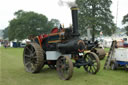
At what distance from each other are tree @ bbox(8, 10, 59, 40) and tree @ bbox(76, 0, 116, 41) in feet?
53.9

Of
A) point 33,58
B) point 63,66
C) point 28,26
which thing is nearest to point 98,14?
point 28,26

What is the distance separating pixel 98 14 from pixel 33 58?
24947 mm

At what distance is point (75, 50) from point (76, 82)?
1238mm

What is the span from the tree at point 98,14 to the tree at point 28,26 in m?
16.4

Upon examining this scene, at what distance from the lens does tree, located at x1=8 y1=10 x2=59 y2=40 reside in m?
41.3

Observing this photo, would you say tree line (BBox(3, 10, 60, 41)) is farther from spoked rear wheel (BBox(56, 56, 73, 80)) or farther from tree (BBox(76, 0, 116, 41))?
spoked rear wheel (BBox(56, 56, 73, 80))

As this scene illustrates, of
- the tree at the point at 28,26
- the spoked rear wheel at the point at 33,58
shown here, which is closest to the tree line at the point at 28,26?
the tree at the point at 28,26

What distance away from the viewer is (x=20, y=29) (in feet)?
136

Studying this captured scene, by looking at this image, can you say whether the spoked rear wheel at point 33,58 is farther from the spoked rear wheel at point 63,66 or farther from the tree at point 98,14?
the tree at point 98,14

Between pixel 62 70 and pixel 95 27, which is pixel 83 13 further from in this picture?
pixel 62 70

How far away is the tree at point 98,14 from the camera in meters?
29.5

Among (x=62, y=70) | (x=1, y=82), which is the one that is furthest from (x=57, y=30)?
(x=1, y=82)

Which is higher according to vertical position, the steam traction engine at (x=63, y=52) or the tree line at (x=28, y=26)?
the tree line at (x=28, y=26)

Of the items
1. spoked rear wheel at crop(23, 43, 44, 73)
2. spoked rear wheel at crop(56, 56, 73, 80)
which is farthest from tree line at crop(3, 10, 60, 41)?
spoked rear wheel at crop(56, 56, 73, 80)
